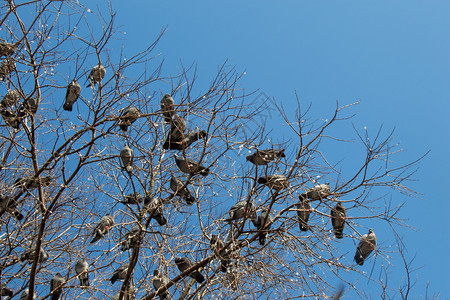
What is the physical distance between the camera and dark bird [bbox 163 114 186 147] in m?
5.59

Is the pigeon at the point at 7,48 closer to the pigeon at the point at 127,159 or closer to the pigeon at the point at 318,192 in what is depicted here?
the pigeon at the point at 127,159

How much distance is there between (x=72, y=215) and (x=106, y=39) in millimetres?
2345

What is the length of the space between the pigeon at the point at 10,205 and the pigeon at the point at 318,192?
379 centimetres

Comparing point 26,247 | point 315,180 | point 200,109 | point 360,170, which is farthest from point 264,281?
point 26,247

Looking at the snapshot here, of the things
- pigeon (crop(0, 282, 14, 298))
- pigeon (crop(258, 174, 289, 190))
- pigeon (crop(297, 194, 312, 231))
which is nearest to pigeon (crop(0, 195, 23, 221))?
pigeon (crop(0, 282, 14, 298))

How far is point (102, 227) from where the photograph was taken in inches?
252

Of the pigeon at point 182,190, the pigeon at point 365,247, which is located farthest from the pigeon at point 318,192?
the pigeon at point 182,190

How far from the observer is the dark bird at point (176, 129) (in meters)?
5.59

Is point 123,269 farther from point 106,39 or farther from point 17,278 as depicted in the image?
point 106,39

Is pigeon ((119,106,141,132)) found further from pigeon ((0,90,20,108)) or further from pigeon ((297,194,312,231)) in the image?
pigeon ((297,194,312,231))

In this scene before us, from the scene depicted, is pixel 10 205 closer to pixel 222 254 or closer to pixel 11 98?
pixel 11 98

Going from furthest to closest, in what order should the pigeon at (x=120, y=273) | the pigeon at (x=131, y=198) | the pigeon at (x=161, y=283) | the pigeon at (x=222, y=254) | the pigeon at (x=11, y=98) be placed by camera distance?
the pigeon at (x=131, y=198) < the pigeon at (x=120, y=273) < the pigeon at (x=161, y=283) < the pigeon at (x=11, y=98) < the pigeon at (x=222, y=254)

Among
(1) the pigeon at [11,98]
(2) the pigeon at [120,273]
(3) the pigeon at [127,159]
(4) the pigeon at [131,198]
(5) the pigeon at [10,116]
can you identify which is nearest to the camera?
(1) the pigeon at [11,98]

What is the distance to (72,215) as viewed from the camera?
623 centimetres
